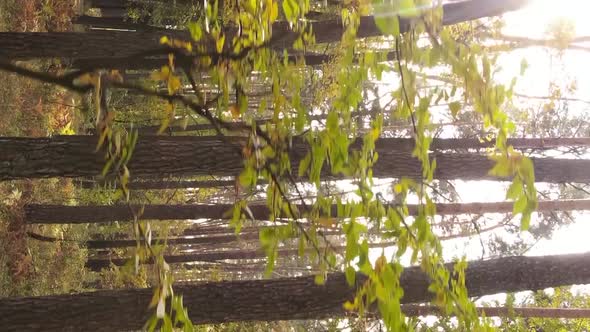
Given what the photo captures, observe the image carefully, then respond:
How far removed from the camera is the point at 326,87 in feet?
31.3

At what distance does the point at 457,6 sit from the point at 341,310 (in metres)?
3.15

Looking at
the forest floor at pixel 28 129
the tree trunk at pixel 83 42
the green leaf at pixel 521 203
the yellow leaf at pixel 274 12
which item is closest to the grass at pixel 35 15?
the forest floor at pixel 28 129

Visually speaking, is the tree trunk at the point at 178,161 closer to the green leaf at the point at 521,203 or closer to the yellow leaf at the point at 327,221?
the yellow leaf at the point at 327,221

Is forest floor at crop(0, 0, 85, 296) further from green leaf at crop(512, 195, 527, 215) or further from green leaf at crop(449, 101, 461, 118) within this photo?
green leaf at crop(512, 195, 527, 215)

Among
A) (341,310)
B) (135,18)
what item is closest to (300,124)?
(341,310)

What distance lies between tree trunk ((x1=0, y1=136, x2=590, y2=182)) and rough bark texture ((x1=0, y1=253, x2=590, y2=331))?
735 mm

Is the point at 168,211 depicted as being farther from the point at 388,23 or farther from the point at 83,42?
the point at 388,23

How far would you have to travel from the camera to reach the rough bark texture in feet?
13.0

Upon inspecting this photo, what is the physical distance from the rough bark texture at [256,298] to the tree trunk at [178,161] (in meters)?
0.74

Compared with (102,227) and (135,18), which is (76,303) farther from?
(102,227)

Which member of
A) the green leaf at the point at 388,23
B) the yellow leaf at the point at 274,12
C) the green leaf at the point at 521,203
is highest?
the yellow leaf at the point at 274,12

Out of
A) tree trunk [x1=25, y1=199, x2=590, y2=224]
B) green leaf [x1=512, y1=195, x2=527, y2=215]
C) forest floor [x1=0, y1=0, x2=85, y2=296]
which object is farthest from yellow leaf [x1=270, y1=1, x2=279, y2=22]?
forest floor [x1=0, y1=0, x2=85, y2=296]

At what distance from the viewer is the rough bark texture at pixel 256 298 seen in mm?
3965

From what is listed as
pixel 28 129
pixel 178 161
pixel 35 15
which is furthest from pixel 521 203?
pixel 35 15
